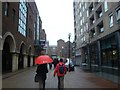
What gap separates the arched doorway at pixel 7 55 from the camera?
25.0m

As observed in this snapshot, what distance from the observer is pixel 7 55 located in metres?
26.7

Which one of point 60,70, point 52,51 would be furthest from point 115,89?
point 52,51

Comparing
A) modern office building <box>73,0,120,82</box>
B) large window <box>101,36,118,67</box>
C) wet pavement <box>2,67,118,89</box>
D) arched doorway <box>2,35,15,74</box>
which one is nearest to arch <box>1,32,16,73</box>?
arched doorway <box>2,35,15,74</box>

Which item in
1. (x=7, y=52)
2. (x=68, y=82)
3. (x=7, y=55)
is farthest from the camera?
(x=7, y=55)

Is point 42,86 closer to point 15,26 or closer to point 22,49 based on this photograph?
point 15,26

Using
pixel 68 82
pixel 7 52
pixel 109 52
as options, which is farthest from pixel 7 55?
pixel 68 82

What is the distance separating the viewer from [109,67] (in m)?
24.1

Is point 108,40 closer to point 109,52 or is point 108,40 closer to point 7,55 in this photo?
point 109,52

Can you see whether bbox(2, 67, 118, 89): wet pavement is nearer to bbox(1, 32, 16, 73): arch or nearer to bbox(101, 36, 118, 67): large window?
bbox(101, 36, 118, 67): large window

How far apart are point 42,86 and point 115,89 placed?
4975 mm

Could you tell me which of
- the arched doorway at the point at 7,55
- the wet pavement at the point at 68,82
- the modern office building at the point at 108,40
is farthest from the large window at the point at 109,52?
the arched doorway at the point at 7,55

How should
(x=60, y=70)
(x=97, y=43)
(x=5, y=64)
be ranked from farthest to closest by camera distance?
(x=97, y=43) < (x=5, y=64) < (x=60, y=70)

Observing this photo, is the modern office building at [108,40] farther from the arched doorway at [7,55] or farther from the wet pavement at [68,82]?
the arched doorway at [7,55]

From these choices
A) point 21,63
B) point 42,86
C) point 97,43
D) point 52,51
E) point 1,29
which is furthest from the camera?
point 52,51
